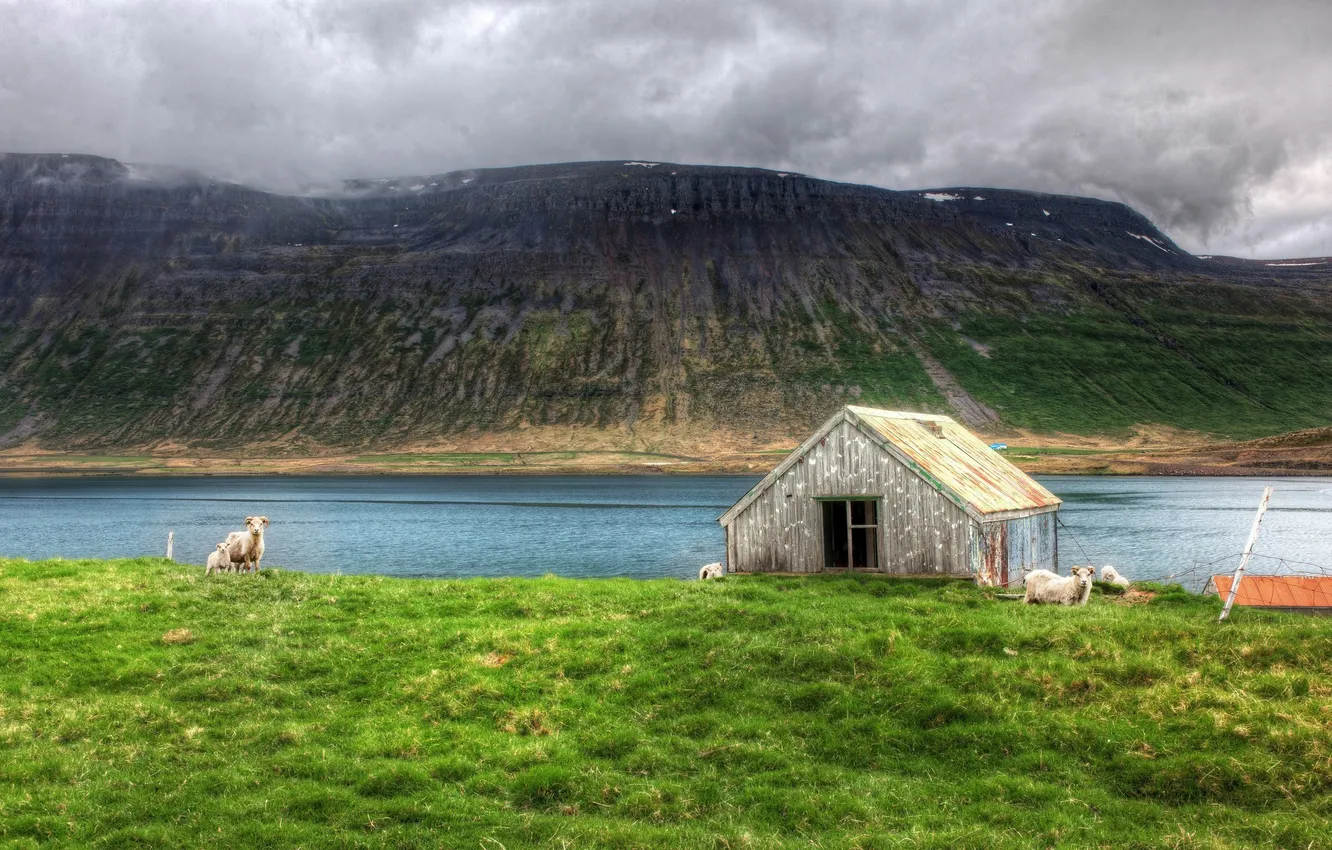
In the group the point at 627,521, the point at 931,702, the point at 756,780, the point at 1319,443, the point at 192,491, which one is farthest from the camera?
the point at 1319,443

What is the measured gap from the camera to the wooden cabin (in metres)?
29.3

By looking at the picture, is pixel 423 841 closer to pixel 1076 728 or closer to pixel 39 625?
pixel 1076 728

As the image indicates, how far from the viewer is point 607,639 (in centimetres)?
2088

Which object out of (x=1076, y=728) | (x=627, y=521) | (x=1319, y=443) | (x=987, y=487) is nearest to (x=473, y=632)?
(x=1076, y=728)

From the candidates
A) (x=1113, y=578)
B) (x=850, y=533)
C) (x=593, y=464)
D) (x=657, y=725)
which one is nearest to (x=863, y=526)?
(x=850, y=533)

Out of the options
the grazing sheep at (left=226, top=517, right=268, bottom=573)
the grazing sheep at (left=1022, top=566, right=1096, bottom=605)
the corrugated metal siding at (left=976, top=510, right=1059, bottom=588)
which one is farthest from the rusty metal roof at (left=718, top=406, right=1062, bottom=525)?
the grazing sheep at (left=226, top=517, right=268, bottom=573)

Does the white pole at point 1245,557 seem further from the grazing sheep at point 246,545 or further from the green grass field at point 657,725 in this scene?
the grazing sheep at point 246,545

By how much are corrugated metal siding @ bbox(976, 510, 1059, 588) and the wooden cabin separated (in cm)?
4

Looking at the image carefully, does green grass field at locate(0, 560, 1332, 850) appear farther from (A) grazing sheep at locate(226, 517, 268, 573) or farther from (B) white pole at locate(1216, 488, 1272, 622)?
(A) grazing sheep at locate(226, 517, 268, 573)

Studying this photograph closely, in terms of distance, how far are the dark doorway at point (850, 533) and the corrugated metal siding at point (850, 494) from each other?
47 cm

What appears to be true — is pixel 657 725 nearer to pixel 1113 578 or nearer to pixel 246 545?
pixel 246 545

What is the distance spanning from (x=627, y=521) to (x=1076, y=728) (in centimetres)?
6661

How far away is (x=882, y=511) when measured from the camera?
30.0 meters

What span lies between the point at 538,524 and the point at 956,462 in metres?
51.1
